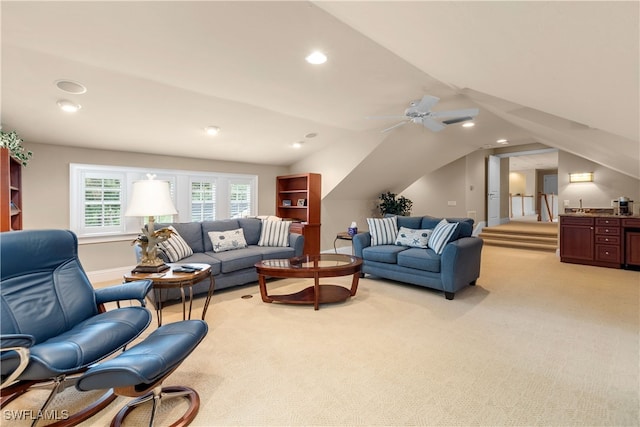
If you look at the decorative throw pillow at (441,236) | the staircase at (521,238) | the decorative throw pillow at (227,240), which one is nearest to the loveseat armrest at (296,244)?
the decorative throw pillow at (227,240)

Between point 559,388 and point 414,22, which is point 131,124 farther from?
point 559,388

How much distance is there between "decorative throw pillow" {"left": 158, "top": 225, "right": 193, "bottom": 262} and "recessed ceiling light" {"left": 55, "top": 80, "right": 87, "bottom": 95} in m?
1.75

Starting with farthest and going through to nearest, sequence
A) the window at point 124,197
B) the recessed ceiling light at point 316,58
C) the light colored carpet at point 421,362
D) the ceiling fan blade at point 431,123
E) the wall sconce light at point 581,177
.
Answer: the wall sconce light at point 581,177 → the window at point 124,197 → the ceiling fan blade at point 431,123 → the recessed ceiling light at point 316,58 → the light colored carpet at point 421,362

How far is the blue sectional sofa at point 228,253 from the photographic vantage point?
393 cm

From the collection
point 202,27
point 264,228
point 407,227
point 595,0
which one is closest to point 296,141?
point 264,228

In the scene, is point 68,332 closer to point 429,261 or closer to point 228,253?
point 228,253

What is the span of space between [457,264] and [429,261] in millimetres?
329

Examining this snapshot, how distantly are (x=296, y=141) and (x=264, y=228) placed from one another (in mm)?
1738

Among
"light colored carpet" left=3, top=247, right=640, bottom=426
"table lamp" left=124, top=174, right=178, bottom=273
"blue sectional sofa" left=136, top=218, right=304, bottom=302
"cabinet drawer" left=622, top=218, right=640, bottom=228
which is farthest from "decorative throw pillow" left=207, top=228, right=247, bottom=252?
"cabinet drawer" left=622, top=218, right=640, bottom=228

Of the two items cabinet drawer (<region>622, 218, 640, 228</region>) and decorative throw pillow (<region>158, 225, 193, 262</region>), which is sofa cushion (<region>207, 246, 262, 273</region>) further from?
cabinet drawer (<region>622, 218, 640, 228</region>)

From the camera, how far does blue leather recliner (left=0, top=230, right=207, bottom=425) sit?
1485mm

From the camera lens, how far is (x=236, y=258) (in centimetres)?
414

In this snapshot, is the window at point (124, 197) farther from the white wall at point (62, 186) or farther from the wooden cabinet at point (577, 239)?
the wooden cabinet at point (577, 239)

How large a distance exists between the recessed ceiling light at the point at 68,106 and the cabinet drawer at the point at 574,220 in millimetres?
7775
